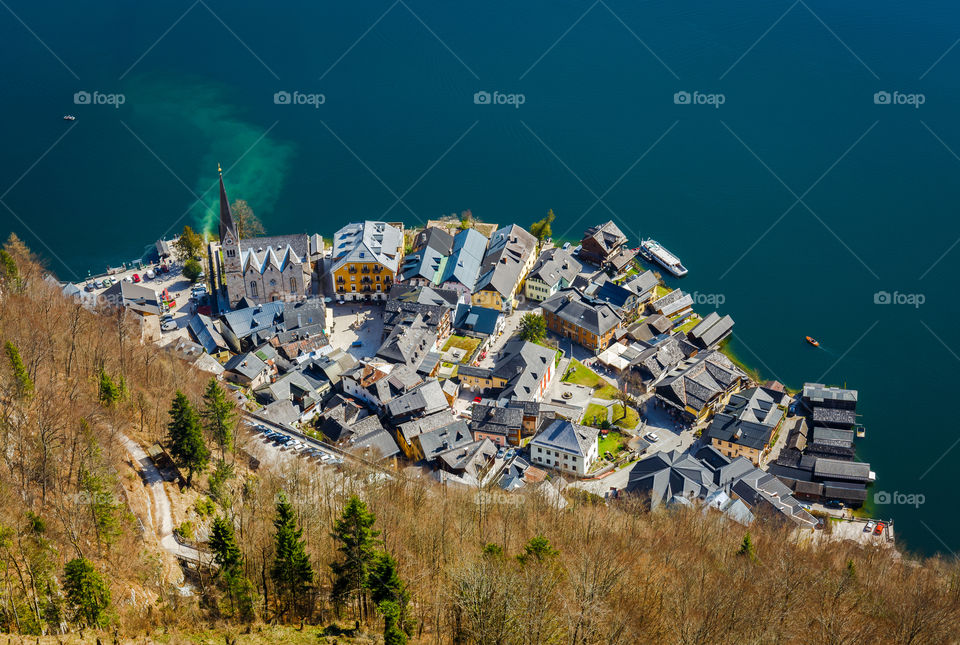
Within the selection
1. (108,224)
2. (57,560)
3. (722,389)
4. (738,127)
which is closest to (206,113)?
(108,224)

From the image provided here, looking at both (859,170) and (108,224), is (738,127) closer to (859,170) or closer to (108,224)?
(859,170)

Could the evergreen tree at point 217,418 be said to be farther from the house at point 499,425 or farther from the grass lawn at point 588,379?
the grass lawn at point 588,379

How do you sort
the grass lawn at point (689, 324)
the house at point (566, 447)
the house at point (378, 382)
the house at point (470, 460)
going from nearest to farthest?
the house at point (470, 460), the house at point (566, 447), the house at point (378, 382), the grass lawn at point (689, 324)

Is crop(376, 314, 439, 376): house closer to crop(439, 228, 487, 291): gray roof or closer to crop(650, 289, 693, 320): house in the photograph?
crop(439, 228, 487, 291): gray roof

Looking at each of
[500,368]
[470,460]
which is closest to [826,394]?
[500,368]

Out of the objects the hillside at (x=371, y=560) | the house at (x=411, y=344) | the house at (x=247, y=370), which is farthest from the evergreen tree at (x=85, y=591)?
the house at (x=411, y=344)

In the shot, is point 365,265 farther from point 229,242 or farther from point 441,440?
point 441,440
